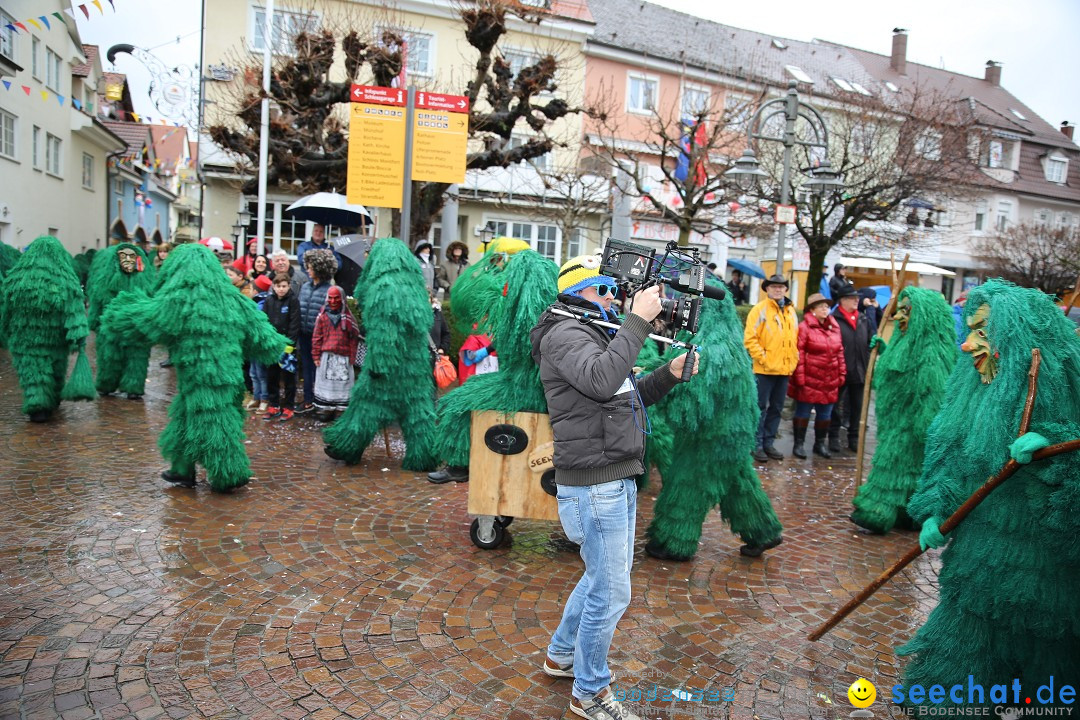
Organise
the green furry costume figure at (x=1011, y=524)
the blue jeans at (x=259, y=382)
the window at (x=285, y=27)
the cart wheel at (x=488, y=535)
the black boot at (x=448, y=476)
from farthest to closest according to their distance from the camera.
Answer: the window at (x=285, y=27) → the blue jeans at (x=259, y=382) → the black boot at (x=448, y=476) → the cart wheel at (x=488, y=535) → the green furry costume figure at (x=1011, y=524)

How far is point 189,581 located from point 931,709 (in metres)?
3.84

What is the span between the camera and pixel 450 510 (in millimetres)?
5637

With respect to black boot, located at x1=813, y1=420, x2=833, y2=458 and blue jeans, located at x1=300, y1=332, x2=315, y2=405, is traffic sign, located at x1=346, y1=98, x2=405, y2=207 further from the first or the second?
black boot, located at x1=813, y1=420, x2=833, y2=458

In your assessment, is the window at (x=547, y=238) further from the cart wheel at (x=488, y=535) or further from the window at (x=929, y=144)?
the cart wheel at (x=488, y=535)

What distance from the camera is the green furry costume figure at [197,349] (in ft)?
17.9

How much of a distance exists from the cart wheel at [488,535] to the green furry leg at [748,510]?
153cm

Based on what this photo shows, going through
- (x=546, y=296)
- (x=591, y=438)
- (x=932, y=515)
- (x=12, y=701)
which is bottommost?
(x=12, y=701)

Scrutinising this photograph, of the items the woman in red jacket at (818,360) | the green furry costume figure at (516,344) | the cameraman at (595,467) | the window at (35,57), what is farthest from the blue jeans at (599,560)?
the window at (35,57)

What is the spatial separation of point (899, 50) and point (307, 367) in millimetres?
33348

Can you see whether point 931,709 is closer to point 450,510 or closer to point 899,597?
point 899,597

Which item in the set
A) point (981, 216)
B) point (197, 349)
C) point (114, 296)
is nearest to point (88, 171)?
point (114, 296)

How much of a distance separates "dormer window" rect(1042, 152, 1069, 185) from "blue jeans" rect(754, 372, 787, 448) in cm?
3509

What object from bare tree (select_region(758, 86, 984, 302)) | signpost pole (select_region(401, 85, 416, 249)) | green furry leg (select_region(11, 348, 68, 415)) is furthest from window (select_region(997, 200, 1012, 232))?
green furry leg (select_region(11, 348, 68, 415))

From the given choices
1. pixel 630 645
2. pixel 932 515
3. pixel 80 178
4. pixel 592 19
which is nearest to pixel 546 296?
pixel 630 645
